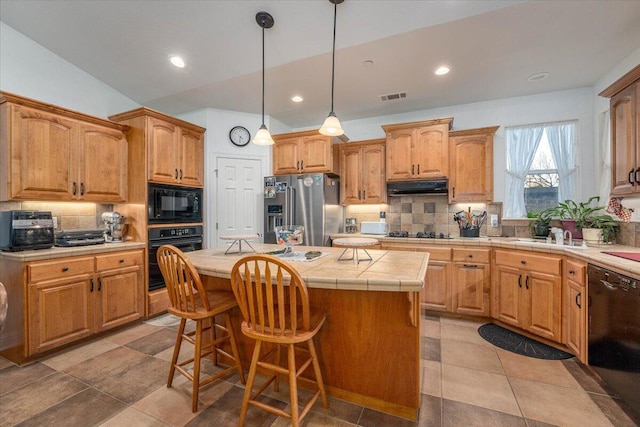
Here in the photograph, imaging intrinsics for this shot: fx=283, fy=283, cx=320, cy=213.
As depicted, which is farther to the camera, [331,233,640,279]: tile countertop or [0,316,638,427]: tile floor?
[331,233,640,279]: tile countertop

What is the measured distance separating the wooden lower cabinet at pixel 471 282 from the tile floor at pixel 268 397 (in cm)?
63

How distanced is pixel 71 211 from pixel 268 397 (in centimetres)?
300

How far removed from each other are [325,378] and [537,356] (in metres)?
1.93

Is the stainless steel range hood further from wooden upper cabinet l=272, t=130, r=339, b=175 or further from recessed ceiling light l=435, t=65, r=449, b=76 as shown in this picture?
recessed ceiling light l=435, t=65, r=449, b=76

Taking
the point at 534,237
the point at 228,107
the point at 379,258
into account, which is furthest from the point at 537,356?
the point at 228,107

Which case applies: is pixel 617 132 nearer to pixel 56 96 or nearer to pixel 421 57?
pixel 421 57

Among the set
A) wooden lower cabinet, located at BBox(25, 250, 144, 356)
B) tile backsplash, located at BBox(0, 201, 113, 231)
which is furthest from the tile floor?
tile backsplash, located at BBox(0, 201, 113, 231)

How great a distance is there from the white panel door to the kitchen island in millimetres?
2338

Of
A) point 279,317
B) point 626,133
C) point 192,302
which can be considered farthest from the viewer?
point 626,133

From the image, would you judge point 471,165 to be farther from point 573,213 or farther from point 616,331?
point 616,331

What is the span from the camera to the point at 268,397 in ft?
6.23

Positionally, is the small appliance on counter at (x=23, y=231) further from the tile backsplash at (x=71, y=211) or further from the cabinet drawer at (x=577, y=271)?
the cabinet drawer at (x=577, y=271)

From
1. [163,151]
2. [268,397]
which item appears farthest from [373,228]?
[163,151]

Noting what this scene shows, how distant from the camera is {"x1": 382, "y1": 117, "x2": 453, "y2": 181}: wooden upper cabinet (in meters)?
3.58
